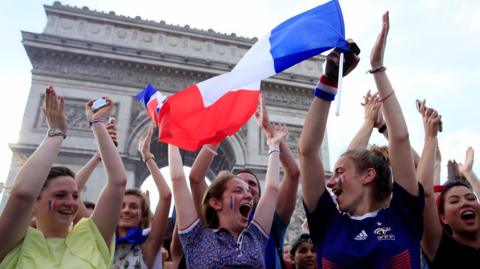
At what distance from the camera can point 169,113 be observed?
3355mm

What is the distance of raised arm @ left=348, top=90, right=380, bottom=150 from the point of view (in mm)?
3373

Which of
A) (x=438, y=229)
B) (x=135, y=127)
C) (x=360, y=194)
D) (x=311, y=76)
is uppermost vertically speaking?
(x=311, y=76)

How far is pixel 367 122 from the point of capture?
3.56m

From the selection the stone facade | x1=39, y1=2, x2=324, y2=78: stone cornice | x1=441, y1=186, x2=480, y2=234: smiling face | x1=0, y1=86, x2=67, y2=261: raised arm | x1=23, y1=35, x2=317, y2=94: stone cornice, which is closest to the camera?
x1=0, y1=86, x2=67, y2=261: raised arm

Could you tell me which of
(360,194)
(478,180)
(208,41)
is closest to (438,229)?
(360,194)

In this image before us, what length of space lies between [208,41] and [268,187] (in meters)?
16.7

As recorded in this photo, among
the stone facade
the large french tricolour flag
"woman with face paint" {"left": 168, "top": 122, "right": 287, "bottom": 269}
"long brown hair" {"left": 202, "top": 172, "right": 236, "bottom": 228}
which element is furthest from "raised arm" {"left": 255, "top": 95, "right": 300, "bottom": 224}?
the stone facade

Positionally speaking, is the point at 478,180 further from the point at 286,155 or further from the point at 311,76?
the point at 311,76

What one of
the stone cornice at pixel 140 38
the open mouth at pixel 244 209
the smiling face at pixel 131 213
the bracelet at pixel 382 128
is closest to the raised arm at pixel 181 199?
the open mouth at pixel 244 209

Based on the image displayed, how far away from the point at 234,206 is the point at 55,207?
1054mm

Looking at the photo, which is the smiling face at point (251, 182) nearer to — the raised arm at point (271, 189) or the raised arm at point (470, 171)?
the raised arm at point (271, 189)

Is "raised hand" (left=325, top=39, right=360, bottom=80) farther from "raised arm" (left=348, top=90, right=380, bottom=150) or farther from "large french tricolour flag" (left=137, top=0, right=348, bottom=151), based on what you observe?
"raised arm" (left=348, top=90, right=380, bottom=150)

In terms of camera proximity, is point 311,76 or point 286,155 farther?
point 311,76

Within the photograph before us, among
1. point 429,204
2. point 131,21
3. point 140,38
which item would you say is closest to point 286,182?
point 429,204
